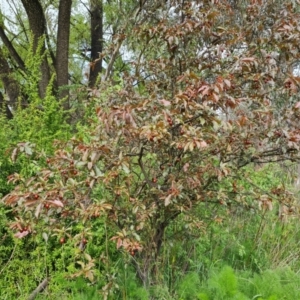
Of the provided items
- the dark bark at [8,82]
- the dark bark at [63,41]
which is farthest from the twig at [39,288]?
the dark bark at [8,82]

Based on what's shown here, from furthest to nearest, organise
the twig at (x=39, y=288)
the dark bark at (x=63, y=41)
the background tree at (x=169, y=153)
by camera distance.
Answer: the dark bark at (x=63, y=41)
the twig at (x=39, y=288)
the background tree at (x=169, y=153)

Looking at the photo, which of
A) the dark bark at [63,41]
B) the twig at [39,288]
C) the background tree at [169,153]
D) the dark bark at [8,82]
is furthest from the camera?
the dark bark at [8,82]

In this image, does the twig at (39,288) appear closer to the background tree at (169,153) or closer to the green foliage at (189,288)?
the background tree at (169,153)

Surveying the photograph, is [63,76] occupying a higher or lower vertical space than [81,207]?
higher

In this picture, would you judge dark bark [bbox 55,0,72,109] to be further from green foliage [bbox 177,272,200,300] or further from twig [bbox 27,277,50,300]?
green foliage [bbox 177,272,200,300]

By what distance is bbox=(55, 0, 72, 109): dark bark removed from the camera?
6.03 m

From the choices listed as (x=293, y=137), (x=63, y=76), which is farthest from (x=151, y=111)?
(x=63, y=76)

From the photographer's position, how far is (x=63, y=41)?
20.4 ft

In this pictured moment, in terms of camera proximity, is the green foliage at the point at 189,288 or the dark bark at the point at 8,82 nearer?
the green foliage at the point at 189,288

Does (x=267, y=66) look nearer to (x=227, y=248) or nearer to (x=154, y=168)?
(x=154, y=168)

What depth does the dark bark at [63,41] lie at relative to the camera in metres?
6.03

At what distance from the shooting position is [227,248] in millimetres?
3305

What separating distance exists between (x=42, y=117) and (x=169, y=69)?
150 cm

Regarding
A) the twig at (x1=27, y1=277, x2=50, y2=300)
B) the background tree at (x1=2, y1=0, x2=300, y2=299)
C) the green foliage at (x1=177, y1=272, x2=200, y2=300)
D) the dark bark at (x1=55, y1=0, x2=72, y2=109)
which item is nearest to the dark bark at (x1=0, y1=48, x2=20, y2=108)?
the dark bark at (x1=55, y1=0, x2=72, y2=109)
